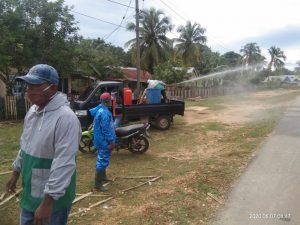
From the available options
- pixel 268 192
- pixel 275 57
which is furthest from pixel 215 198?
pixel 275 57

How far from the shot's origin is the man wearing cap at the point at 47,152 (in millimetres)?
2770

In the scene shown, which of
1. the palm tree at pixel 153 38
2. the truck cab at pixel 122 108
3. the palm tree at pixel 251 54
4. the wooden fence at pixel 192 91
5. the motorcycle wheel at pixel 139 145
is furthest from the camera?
the palm tree at pixel 251 54

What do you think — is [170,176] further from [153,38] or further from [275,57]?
[275,57]

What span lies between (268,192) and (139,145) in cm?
412

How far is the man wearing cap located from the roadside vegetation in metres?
2.45

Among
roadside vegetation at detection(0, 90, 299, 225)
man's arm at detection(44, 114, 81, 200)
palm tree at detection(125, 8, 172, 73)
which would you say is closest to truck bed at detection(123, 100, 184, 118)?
roadside vegetation at detection(0, 90, 299, 225)

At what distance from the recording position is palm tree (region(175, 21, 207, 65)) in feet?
159

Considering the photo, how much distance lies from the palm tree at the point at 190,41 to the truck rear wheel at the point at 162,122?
3469 centimetres

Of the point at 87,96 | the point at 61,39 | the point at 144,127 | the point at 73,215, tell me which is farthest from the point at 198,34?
the point at 73,215

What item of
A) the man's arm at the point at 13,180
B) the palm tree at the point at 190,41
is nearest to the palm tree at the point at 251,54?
the palm tree at the point at 190,41

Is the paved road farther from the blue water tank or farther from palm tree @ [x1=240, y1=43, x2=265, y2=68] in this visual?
palm tree @ [x1=240, y1=43, x2=265, y2=68]

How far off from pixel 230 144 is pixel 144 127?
2.98 m

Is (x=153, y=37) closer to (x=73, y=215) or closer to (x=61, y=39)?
(x=61, y=39)

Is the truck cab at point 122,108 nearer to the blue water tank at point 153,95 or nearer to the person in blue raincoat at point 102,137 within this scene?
the blue water tank at point 153,95
